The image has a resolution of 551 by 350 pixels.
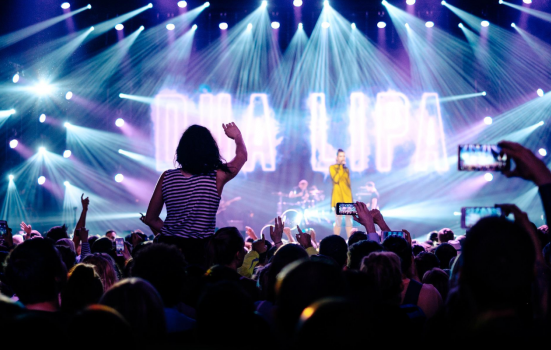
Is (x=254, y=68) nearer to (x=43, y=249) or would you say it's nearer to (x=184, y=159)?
(x=184, y=159)

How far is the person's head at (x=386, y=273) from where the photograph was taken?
267cm

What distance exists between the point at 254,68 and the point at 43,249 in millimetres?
13092

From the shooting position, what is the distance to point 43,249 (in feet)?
7.54

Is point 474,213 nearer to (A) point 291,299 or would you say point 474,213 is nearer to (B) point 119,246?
(A) point 291,299

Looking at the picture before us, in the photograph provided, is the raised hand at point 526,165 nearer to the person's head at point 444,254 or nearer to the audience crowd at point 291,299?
the audience crowd at point 291,299

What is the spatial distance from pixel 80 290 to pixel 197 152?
1186mm

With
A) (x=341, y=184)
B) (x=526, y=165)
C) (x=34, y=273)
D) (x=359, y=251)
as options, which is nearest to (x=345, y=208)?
(x=359, y=251)

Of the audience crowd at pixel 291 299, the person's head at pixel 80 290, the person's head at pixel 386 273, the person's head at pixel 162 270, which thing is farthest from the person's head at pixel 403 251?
the person's head at pixel 80 290

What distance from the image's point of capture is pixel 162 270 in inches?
93.5

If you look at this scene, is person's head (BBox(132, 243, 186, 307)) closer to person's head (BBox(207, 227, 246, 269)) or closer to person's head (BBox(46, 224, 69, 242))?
person's head (BBox(207, 227, 246, 269))

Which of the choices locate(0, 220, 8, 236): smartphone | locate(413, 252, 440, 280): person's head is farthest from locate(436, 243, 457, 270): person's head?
locate(0, 220, 8, 236): smartphone

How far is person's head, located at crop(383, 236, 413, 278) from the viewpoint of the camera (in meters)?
3.58

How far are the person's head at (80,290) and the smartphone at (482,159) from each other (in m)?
1.82

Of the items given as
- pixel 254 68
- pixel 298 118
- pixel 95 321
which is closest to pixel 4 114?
pixel 254 68
